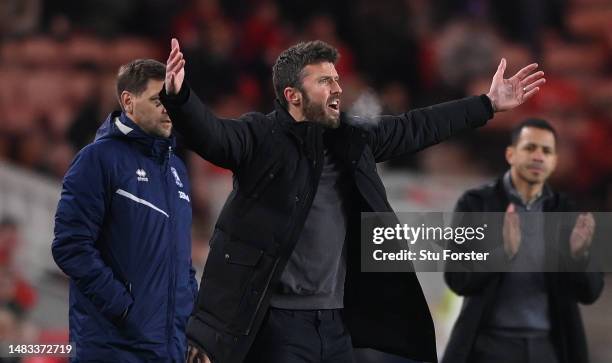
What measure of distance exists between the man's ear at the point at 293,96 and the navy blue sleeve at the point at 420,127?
27 cm

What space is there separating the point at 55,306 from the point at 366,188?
4.68m

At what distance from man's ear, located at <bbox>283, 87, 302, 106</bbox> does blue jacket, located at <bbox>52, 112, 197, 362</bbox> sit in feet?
1.60

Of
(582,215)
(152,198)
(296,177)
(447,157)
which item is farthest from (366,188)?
(447,157)

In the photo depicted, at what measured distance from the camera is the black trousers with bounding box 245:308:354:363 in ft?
11.0

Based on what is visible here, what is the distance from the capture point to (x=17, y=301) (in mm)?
7234

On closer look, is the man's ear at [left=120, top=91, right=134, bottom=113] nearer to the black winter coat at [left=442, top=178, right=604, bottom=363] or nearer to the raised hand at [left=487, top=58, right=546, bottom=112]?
the raised hand at [left=487, top=58, right=546, bottom=112]

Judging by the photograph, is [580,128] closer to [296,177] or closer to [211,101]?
[211,101]

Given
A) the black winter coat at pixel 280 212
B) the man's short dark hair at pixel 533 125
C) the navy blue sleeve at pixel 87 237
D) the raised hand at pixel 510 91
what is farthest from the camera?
the man's short dark hair at pixel 533 125

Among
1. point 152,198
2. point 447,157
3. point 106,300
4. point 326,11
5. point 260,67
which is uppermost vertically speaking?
point 326,11

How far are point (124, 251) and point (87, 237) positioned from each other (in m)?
0.14

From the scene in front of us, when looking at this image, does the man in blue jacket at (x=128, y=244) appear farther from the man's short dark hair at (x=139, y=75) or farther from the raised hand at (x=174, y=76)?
the raised hand at (x=174, y=76)

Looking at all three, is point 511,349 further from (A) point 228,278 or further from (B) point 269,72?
(B) point 269,72

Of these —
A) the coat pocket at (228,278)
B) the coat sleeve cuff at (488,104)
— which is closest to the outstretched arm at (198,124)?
the coat pocket at (228,278)

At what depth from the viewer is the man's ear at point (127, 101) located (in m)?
3.82
